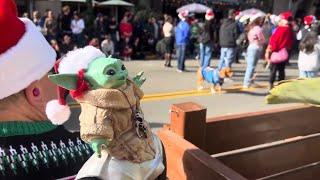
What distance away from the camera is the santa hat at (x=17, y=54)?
1580 millimetres

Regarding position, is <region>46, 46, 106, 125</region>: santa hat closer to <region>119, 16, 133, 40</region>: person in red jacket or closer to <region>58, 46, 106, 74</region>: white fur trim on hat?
<region>58, 46, 106, 74</region>: white fur trim on hat

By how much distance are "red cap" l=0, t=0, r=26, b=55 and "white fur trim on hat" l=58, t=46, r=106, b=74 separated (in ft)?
0.74

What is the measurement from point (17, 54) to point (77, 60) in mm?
260

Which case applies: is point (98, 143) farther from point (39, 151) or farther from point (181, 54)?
point (181, 54)

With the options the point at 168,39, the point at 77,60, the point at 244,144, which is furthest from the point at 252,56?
the point at 77,60

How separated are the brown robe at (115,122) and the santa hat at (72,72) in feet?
0.12

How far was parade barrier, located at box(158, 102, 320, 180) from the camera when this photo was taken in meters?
1.85

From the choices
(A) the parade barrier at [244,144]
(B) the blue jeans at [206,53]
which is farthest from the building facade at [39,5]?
(A) the parade barrier at [244,144]

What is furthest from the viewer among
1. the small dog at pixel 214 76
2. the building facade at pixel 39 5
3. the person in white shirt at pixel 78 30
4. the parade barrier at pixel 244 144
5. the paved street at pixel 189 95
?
the building facade at pixel 39 5

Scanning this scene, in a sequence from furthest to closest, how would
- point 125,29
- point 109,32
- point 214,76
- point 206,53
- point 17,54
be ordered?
point 109,32 → point 125,29 → point 206,53 → point 214,76 → point 17,54

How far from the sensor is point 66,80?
1418 mm

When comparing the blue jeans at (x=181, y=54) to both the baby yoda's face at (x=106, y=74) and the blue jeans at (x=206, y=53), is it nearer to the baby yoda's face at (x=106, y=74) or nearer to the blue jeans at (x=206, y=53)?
the blue jeans at (x=206, y=53)

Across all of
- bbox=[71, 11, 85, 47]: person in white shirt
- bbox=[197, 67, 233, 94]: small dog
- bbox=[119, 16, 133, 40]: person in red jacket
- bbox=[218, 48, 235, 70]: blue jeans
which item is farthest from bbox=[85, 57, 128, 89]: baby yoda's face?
bbox=[119, 16, 133, 40]: person in red jacket

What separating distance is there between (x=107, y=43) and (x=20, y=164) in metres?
11.6
